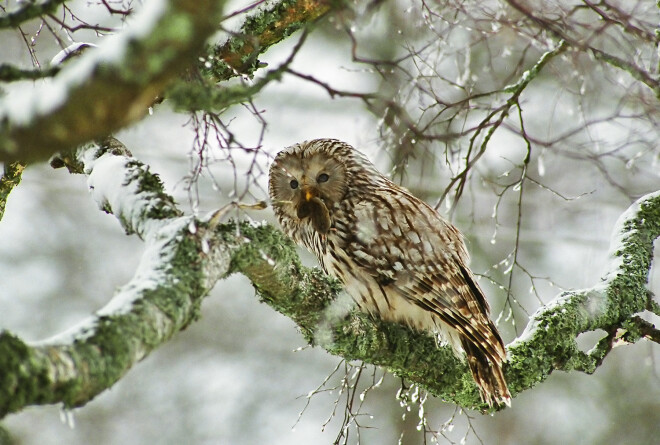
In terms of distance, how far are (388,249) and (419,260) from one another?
0.19 meters

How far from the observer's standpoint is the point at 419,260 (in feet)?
13.0

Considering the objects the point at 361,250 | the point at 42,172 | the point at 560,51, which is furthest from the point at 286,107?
the point at 560,51

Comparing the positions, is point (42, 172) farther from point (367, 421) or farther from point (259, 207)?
point (259, 207)

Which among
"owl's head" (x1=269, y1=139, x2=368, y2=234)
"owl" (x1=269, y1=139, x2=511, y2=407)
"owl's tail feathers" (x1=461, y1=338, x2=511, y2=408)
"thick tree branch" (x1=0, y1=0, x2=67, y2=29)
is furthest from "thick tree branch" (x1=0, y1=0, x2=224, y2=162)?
"owl's head" (x1=269, y1=139, x2=368, y2=234)

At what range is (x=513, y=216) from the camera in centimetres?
1034

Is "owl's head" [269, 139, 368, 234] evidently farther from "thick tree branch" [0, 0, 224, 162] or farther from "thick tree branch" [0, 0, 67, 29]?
"thick tree branch" [0, 0, 224, 162]

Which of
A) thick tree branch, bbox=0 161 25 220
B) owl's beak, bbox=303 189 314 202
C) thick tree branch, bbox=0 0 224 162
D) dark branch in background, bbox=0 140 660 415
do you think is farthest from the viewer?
owl's beak, bbox=303 189 314 202

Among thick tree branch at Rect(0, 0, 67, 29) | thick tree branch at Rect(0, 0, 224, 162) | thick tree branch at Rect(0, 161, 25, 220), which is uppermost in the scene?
thick tree branch at Rect(0, 161, 25, 220)

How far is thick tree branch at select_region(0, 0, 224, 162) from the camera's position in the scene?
1.37 meters

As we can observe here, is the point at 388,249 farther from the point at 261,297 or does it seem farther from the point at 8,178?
the point at 8,178

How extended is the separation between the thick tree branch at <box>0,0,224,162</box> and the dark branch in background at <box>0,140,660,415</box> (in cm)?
52

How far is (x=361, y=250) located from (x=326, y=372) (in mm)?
6080

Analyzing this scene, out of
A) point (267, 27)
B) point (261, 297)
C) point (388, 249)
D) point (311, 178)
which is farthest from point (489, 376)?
point (267, 27)

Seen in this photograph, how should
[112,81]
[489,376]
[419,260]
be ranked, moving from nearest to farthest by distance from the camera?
[112,81] < [489,376] < [419,260]
